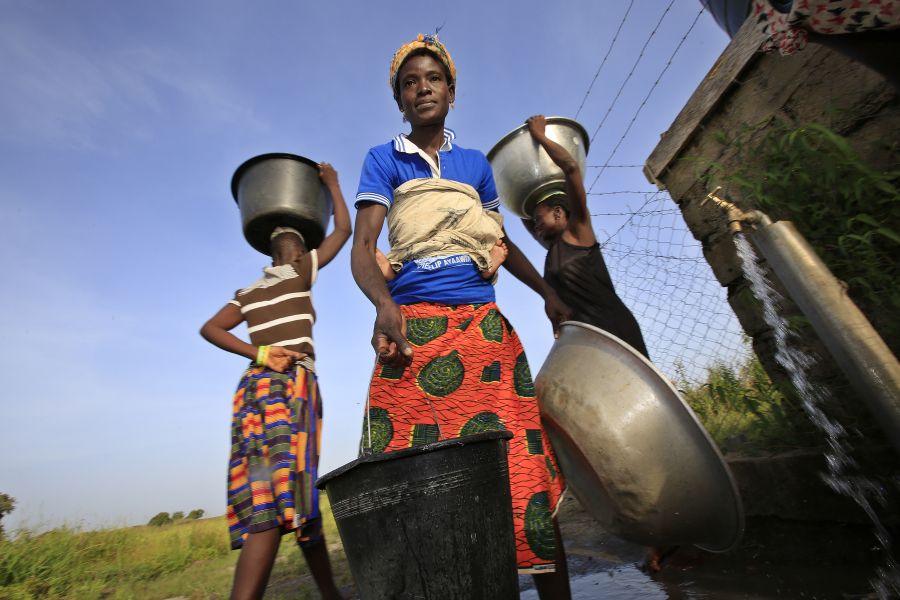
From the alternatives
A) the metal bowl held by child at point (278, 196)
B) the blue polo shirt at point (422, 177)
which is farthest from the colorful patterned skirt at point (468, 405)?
the metal bowl held by child at point (278, 196)

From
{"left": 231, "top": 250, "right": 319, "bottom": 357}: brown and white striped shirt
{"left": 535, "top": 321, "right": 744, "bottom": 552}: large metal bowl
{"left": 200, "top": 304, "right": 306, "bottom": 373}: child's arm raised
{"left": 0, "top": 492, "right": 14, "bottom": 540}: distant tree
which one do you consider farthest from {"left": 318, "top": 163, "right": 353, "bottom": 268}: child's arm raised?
{"left": 0, "top": 492, "right": 14, "bottom": 540}: distant tree

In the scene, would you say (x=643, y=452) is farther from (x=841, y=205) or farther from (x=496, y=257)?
(x=841, y=205)

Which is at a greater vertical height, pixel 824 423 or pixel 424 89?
pixel 424 89

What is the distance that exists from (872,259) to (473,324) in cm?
146

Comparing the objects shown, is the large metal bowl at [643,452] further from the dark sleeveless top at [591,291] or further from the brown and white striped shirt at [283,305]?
the brown and white striped shirt at [283,305]

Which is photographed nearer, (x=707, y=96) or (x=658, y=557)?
(x=658, y=557)

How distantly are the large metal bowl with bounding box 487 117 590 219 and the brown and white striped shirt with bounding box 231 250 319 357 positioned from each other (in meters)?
1.23

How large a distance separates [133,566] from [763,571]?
6.25 m

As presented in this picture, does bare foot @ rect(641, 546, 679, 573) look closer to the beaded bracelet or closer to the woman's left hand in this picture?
the beaded bracelet

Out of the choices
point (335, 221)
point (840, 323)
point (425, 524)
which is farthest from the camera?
point (335, 221)

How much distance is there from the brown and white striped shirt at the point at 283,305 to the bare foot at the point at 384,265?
105cm

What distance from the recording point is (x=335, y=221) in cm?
322

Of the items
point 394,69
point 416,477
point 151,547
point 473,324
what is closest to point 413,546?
point 416,477

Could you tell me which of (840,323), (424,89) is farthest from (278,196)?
(840,323)
